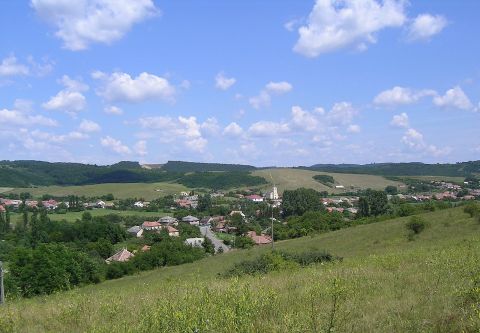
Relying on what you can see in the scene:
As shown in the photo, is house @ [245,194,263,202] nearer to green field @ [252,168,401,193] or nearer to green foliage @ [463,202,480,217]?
green field @ [252,168,401,193]

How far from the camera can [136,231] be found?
100562mm

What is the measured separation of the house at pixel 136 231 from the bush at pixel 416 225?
7054cm

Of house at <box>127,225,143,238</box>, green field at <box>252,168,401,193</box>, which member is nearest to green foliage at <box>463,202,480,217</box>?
house at <box>127,225,143,238</box>

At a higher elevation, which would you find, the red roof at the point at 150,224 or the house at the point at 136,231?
the red roof at the point at 150,224

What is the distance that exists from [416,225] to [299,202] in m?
68.5

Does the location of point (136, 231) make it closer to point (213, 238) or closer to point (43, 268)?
point (213, 238)

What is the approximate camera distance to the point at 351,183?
166 metres

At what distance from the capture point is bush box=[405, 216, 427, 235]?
34.5 metres

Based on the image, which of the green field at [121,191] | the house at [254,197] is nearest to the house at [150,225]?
the house at [254,197]

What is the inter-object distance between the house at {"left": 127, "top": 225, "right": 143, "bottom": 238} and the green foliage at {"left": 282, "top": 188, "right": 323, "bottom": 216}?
3313cm

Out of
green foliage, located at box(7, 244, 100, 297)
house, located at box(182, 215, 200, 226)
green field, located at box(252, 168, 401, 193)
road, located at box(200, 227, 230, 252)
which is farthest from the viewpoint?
green field, located at box(252, 168, 401, 193)

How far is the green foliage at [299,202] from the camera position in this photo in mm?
101625

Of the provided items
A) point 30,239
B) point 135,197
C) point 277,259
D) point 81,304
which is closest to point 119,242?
point 30,239

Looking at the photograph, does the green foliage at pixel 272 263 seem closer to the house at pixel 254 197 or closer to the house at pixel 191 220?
the house at pixel 191 220
